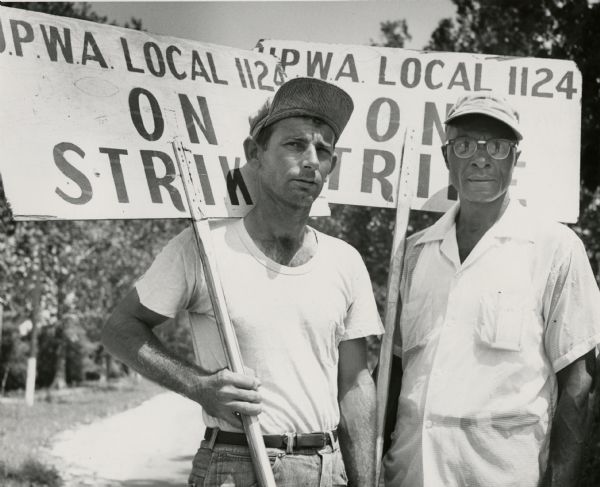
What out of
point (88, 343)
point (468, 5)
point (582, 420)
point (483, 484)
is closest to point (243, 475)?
point (483, 484)

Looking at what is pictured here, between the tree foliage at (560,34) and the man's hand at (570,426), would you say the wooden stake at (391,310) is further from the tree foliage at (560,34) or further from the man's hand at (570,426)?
the tree foliage at (560,34)

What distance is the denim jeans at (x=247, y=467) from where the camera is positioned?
120 inches

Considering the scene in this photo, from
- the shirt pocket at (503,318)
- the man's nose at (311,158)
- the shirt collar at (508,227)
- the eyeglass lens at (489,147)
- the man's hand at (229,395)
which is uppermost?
the eyeglass lens at (489,147)

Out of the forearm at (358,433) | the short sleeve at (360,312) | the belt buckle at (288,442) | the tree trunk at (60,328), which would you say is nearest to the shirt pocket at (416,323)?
the short sleeve at (360,312)

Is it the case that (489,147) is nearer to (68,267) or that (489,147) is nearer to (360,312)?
(360,312)

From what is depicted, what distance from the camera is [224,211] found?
3.40 meters

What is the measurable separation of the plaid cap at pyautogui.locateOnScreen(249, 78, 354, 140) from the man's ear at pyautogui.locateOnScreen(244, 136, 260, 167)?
4 cm

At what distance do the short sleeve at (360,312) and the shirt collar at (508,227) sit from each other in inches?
14.5

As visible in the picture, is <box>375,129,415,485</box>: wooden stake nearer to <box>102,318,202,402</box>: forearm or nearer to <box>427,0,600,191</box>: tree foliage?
<box>102,318,202,402</box>: forearm

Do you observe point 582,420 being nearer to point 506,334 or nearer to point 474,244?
point 506,334

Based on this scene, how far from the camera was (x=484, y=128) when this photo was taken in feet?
11.2

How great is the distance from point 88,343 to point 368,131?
83.2 feet

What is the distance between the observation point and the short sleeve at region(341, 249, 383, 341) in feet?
11.0

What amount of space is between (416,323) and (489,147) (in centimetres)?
76
